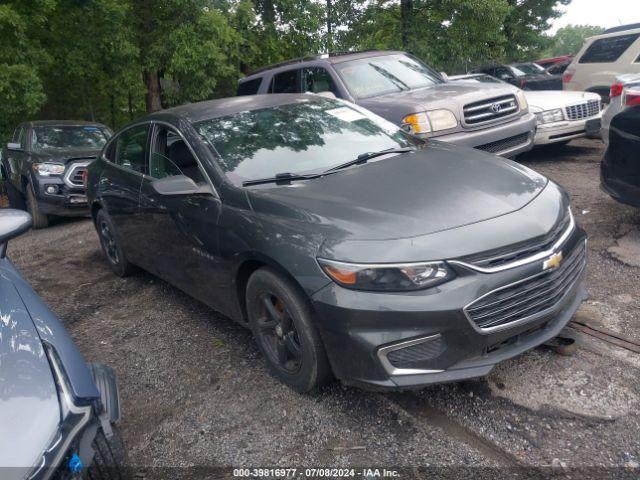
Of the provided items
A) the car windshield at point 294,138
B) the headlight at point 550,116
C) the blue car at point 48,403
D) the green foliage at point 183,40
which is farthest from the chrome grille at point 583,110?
the green foliage at point 183,40

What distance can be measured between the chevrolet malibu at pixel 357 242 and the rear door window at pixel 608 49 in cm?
753

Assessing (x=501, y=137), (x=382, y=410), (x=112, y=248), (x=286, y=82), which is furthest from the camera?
(x=286, y=82)

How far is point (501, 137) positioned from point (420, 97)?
1094mm

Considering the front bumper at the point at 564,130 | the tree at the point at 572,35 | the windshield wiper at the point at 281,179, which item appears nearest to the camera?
the windshield wiper at the point at 281,179

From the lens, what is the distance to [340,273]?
113 inches

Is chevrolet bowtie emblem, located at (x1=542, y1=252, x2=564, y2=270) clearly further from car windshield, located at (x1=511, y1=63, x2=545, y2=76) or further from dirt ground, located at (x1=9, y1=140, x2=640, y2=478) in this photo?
car windshield, located at (x1=511, y1=63, x2=545, y2=76)

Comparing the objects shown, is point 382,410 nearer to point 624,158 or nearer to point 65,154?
point 624,158

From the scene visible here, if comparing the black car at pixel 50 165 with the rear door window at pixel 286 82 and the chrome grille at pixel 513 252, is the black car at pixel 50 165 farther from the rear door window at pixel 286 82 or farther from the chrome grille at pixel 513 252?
the chrome grille at pixel 513 252

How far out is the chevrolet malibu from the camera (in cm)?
282

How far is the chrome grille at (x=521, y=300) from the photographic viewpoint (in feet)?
9.19

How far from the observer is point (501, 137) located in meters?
7.06

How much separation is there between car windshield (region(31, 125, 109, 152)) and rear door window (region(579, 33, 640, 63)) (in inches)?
350

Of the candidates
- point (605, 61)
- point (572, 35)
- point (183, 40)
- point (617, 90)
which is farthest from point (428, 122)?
point (572, 35)

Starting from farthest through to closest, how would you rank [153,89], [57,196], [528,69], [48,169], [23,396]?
1. [528,69]
2. [153,89]
3. [48,169]
4. [57,196]
5. [23,396]
